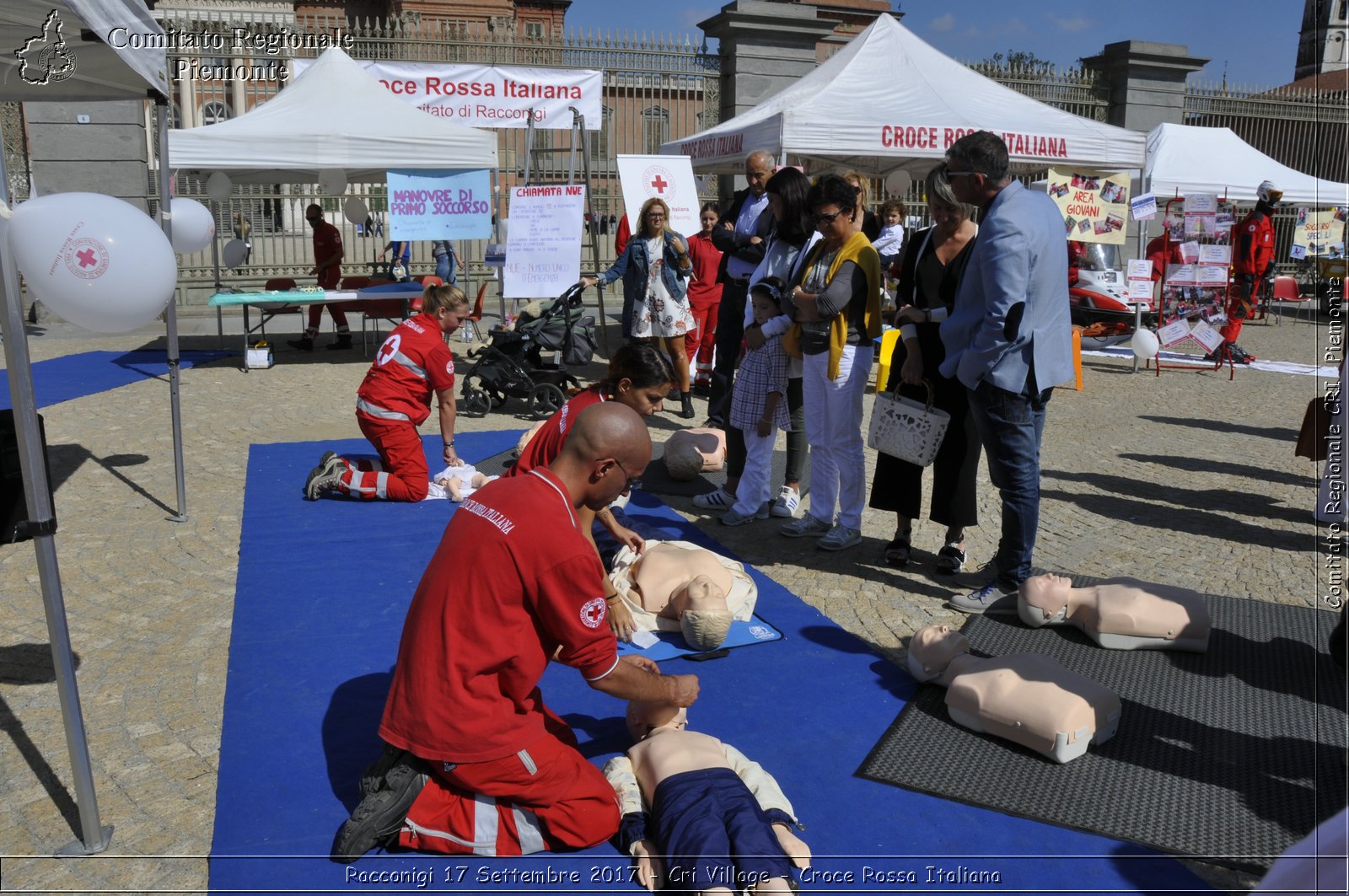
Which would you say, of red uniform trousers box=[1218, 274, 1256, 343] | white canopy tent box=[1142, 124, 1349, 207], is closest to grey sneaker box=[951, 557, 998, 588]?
red uniform trousers box=[1218, 274, 1256, 343]

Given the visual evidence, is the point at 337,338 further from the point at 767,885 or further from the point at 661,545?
the point at 767,885

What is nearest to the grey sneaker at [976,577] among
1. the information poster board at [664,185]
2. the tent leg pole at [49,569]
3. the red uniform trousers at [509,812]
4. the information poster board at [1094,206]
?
the red uniform trousers at [509,812]

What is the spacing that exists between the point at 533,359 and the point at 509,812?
7.22 m

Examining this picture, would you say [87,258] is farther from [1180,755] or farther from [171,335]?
[1180,755]

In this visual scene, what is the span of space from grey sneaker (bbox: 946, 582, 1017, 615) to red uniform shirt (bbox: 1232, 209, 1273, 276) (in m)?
11.3

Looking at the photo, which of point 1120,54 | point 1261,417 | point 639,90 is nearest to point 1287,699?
point 1261,417

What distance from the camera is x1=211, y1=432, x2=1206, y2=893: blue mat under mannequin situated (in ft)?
9.55

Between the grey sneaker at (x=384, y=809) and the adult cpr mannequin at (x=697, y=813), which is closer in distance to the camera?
the adult cpr mannequin at (x=697, y=813)

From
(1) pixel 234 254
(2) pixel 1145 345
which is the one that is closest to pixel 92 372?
(1) pixel 234 254

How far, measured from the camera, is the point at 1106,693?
12.0 ft

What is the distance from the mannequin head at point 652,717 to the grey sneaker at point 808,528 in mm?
2641

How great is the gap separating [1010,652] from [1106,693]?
708 millimetres

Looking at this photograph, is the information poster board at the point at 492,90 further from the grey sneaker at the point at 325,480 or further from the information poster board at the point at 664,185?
the grey sneaker at the point at 325,480

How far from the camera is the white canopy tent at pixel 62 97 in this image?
118 inches
